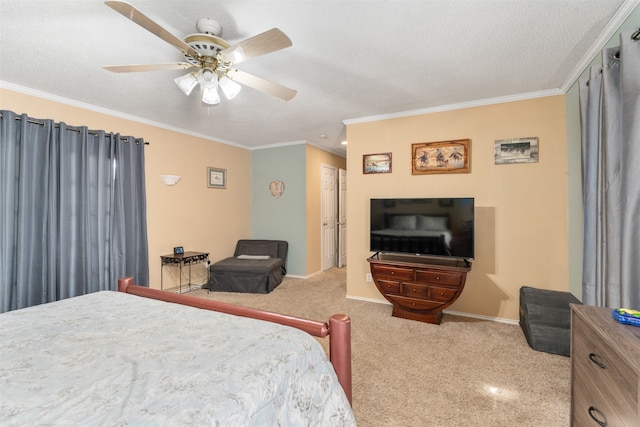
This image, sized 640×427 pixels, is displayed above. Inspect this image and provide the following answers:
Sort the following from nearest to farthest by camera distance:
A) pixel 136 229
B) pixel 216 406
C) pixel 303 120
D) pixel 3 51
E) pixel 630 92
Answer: pixel 216 406 < pixel 630 92 < pixel 3 51 < pixel 136 229 < pixel 303 120

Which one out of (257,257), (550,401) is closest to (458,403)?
(550,401)

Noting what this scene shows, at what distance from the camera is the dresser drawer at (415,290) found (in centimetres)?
299

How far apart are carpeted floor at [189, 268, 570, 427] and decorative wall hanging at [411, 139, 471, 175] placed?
1.76 metres

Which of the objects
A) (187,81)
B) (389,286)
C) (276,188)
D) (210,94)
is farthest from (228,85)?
(276,188)

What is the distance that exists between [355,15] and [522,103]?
2.35 metres

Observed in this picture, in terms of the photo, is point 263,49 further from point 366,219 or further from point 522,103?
point 522,103

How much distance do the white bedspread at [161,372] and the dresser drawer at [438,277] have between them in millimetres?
1952

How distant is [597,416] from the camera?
3.73ft

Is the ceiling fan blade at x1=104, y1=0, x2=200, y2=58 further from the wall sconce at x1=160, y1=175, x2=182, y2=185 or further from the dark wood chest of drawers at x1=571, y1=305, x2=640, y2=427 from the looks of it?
the wall sconce at x1=160, y1=175, x2=182, y2=185

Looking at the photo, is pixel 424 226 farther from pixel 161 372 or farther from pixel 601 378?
pixel 161 372

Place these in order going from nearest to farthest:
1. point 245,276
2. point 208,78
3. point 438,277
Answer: point 208,78, point 438,277, point 245,276

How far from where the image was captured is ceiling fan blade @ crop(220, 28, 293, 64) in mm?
1423

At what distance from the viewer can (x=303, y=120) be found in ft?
12.6

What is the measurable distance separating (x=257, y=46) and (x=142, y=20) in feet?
1.75
